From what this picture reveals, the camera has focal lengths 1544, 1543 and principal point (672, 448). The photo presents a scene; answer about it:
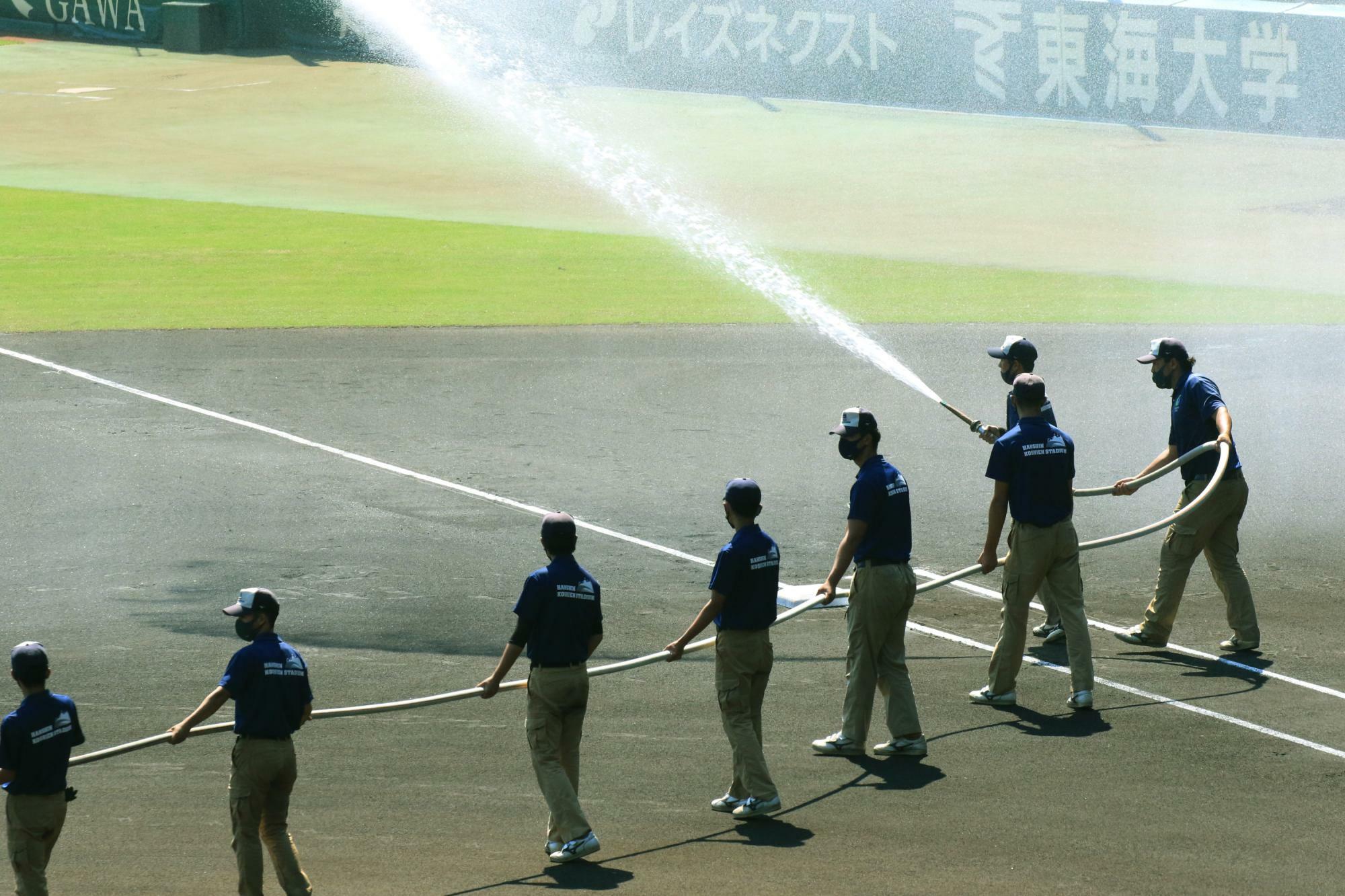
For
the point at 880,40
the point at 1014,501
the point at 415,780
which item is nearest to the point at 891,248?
the point at 880,40

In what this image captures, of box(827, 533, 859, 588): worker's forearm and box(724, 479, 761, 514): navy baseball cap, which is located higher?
box(724, 479, 761, 514): navy baseball cap

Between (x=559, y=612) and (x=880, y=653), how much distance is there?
2.45m

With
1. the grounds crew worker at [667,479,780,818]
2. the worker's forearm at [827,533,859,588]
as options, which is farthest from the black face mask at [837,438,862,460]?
the grounds crew worker at [667,479,780,818]

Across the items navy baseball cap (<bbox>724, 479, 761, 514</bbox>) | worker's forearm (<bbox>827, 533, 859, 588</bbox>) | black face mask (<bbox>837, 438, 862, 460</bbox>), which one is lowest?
worker's forearm (<bbox>827, 533, 859, 588</bbox>)

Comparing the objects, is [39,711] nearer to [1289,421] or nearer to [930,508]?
[930,508]

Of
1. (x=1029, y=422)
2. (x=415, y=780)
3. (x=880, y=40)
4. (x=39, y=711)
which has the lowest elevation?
(x=415, y=780)

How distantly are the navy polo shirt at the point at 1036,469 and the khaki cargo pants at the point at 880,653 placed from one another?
127 cm

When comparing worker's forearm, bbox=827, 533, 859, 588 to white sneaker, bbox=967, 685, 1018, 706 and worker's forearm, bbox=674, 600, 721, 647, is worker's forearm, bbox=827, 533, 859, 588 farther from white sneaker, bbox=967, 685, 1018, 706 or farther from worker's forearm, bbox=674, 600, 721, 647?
white sneaker, bbox=967, 685, 1018, 706

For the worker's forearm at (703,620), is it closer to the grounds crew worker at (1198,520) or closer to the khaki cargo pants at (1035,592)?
the khaki cargo pants at (1035,592)

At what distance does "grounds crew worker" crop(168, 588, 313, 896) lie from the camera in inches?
294

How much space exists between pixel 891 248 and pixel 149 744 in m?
29.0

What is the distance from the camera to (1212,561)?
11.8m

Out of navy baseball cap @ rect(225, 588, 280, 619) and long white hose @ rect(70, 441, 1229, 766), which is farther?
long white hose @ rect(70, 441, 1229, 766)

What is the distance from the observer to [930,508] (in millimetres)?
15883
